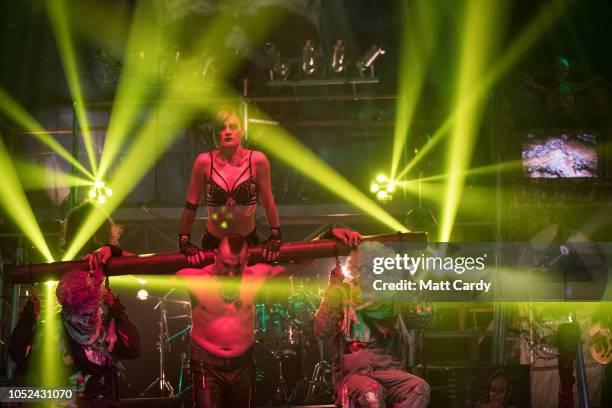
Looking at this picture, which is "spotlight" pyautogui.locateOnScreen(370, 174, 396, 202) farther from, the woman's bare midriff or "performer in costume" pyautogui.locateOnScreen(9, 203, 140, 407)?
"performer in costume" pyautogui.locateOnScreen(9, 203, 140, 407)

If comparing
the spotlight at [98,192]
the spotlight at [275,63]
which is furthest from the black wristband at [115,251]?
the spotlight at [275,63]

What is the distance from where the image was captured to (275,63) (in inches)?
394

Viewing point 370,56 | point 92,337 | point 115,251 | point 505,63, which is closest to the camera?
point 92,337

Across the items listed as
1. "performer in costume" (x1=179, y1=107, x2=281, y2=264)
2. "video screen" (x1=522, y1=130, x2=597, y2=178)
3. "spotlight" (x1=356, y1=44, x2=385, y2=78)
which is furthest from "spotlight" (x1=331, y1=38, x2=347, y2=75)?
"performer in costume" (x1=179, y1=107, x2=281, y2=264)

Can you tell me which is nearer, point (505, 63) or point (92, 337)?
point (92, 337)

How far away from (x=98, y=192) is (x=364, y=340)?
648 centimetres

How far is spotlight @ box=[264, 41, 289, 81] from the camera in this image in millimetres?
9875

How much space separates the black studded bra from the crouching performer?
82 centimetres

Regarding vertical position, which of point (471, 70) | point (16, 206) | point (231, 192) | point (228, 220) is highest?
point (471, 70)

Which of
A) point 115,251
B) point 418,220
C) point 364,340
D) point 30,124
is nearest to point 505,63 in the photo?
point 418,220

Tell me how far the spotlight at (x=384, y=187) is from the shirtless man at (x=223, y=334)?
6.23 meters

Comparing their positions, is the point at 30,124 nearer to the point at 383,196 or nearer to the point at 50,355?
the point at 383,196

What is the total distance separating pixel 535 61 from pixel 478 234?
3.18 m

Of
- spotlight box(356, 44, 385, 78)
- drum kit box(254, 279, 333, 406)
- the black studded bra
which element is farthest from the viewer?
spotlight box(356, 44, 385, 78)
